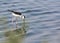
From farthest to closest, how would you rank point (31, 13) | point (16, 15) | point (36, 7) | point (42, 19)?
point (36, 7) → point (31, 13) → point (42, 19) → point (16, 15)

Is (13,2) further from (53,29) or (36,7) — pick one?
(53,29)

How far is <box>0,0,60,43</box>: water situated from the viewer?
25.7 ft

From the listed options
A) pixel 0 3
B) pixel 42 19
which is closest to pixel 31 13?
pixel 42 19

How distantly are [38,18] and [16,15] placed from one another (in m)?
1.78

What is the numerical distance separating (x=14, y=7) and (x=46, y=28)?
2659mm

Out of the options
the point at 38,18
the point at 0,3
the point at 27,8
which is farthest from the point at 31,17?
the point at 0,3

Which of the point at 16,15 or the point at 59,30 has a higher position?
the point at 16,15

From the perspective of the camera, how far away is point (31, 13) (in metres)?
10.3

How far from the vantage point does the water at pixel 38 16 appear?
7.84m

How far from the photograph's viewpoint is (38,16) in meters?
9.91

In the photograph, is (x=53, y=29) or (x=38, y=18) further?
(x=38, y=18)

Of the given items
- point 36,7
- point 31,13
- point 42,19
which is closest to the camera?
point 42,19

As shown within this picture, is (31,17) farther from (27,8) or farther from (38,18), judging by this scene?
(27,8)

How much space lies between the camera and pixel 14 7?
10.8 meters
